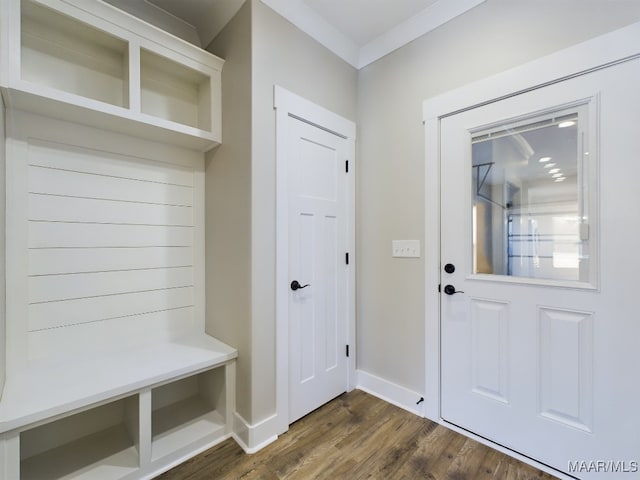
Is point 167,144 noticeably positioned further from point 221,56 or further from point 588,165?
point 588,165

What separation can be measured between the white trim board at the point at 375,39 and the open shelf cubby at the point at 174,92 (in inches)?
27.9

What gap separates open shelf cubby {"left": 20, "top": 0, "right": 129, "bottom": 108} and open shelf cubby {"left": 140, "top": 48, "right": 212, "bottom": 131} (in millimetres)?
158

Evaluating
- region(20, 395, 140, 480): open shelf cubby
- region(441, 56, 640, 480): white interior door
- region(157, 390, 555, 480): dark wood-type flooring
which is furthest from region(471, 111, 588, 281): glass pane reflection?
region(20, 395, 140, 480): open shelf cubby

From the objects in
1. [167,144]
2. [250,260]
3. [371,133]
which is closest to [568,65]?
[371,133]

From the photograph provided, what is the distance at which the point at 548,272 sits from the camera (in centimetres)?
155

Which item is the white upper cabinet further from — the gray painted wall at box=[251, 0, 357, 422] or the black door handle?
the black door handle

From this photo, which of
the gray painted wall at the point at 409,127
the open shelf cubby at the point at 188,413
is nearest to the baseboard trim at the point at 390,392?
the gray painted wall at the point at 409,127

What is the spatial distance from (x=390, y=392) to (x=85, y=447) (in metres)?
1.94

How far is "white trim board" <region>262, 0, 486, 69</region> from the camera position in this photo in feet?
5.96

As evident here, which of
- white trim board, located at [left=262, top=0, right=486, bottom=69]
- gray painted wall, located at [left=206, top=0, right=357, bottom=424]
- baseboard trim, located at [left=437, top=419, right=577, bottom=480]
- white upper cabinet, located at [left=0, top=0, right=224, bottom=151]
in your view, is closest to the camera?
white upper cabinet, located at [left=0, top=0, right=224, bottom=151]

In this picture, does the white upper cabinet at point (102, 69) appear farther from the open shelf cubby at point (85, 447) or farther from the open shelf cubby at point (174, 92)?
the open shelf cubby at point (85, 447)

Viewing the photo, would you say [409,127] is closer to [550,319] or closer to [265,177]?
[265,177]

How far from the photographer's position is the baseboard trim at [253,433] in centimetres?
166

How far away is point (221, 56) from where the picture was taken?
1.96m
